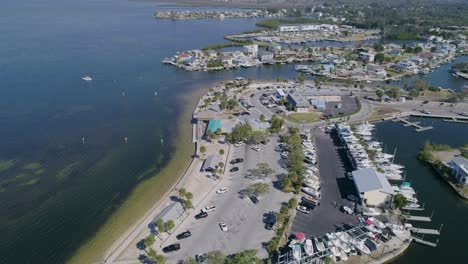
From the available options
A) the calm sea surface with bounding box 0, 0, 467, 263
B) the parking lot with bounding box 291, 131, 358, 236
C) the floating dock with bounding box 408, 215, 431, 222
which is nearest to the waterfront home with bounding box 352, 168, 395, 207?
the parking lot with bounding box 291, 131, 358, 236

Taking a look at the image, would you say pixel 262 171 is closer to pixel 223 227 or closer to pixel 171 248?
pixel 223 227

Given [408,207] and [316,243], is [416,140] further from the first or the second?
[316,243]

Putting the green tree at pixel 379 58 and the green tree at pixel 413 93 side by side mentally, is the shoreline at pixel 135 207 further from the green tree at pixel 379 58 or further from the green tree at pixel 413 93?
the green tree at pixel 379 58

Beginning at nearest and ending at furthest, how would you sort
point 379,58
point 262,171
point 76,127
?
point 262,171, point 76,127, point 379,58

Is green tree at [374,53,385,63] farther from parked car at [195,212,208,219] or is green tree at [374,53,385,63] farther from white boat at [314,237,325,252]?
parked car at [195,212,208,219]

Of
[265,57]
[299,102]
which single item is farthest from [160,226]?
[265,57]

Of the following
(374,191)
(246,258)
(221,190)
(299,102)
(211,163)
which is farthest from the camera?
(299,102)

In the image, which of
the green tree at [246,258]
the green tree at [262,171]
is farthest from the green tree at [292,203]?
the green tree at [246,258]

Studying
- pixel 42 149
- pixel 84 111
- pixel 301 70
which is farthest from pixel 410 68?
pixel 42 149
